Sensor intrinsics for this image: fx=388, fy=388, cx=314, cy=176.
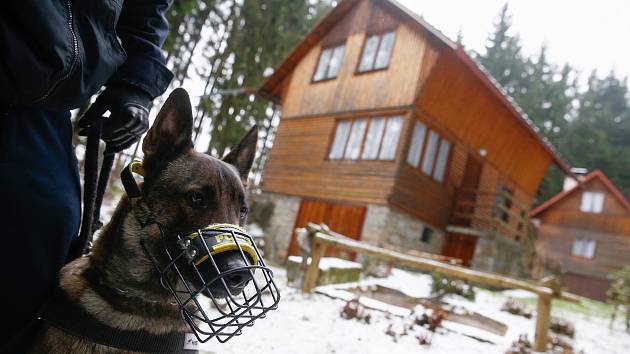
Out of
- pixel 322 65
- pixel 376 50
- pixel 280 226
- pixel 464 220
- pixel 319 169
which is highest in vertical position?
pixel 376 50

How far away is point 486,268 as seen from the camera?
14.3 m

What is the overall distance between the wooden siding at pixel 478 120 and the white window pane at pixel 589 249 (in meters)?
9.44

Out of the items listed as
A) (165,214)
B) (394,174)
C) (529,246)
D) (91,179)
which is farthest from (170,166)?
(529,246)

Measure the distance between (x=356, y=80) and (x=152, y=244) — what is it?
1329 cm

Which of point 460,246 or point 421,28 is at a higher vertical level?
point 421,28

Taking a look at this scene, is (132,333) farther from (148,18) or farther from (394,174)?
(394,174)

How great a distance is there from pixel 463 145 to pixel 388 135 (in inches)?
151

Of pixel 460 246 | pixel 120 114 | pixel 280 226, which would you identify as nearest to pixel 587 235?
pixel 460 246

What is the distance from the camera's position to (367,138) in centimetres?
1324

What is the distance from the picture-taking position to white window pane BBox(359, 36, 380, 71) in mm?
14031

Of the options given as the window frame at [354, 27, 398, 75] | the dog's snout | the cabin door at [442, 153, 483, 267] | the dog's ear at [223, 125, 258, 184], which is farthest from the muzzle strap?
the cabin door at [442, 153, 483, 267]

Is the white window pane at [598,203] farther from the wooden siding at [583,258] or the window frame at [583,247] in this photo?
the window frame at [583,247]

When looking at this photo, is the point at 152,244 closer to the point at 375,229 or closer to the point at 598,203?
the point at 375,229

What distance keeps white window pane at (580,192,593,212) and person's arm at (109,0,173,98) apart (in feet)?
99.2
